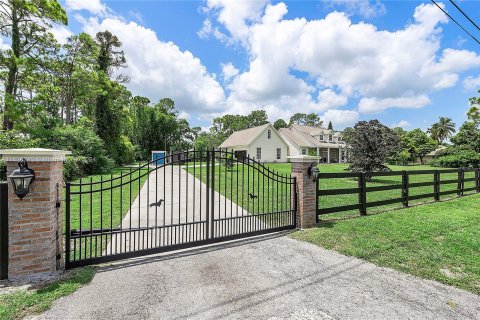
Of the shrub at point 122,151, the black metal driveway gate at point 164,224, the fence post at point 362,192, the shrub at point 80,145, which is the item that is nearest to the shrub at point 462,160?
the fence post at point 362,192

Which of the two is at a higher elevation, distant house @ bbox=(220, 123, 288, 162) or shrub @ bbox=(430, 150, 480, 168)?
distant house @ bbox=(220, 123, 288, 162)

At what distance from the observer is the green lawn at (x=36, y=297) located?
101 inches

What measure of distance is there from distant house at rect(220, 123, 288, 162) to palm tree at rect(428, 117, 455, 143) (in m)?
46.2

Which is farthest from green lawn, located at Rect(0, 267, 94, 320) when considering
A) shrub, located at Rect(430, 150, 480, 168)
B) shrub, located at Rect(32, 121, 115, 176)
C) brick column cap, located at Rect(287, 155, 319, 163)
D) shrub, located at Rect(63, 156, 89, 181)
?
shrub, located at Rect(430, 150, 480, 168)

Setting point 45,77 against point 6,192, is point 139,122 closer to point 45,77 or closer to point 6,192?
point 45,77

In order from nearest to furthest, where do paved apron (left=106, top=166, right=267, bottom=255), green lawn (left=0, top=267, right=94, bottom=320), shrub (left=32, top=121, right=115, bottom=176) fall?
green lawn (left=0, top=267, right=94, bottom=320) → paved apron (left=106, top=166, right=267, bottom=255) → shrub (left=32, top=121, right=115, bottom=176)

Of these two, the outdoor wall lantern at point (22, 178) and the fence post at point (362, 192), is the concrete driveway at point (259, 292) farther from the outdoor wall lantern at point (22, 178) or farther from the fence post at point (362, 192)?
the fence post at point (362, 192)

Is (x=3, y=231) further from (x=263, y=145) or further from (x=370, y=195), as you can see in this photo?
(x=263, y=145)

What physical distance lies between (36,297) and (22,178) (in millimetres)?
1417

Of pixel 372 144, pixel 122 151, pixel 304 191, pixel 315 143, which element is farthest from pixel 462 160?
pixel 122 151

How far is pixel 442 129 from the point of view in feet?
187

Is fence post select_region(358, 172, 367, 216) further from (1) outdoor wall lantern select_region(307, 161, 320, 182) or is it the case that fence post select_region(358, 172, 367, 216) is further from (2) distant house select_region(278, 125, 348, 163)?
(2) distant house select_region(278, 125, 348, 163)

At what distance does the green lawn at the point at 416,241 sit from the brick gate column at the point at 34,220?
4.25 meters

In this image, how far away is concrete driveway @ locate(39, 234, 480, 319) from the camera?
266 centimetres
